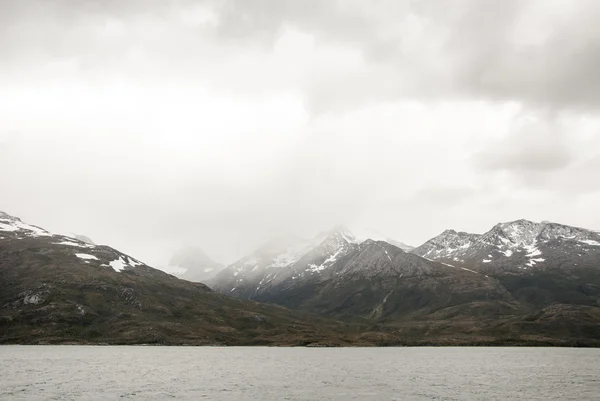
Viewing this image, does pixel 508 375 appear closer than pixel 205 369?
Yes

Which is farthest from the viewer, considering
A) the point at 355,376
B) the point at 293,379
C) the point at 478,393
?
the point at 355,376

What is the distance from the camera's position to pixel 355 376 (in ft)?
403

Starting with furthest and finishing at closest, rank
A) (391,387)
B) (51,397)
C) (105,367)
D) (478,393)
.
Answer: (105,367) < (391,387) < (478,393) < (51,397)

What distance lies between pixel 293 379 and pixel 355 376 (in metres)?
18.5

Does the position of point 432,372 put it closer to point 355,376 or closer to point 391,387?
point 355,376

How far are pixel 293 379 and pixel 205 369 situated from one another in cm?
3535

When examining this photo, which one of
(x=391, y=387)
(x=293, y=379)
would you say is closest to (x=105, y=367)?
(x=293, y=379)

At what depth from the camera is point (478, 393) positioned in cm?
9225

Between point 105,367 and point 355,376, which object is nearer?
point 355,376

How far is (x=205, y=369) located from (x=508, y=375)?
80.7 m

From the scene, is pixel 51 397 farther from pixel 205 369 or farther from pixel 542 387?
pixel 542 387

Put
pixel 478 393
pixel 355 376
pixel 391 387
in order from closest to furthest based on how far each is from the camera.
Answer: pixel 478 393, pixel 391 387, pixel 355 376

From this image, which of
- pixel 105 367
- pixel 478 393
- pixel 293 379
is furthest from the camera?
pixel 105 367

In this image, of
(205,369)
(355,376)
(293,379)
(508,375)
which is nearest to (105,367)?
(205,369)
